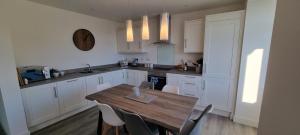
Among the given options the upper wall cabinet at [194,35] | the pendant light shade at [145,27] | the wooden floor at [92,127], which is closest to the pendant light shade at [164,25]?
the pendant light shade at [145,27]

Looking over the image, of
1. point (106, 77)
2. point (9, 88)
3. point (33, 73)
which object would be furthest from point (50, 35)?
point (106, 77)

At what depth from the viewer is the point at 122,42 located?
13.6ft

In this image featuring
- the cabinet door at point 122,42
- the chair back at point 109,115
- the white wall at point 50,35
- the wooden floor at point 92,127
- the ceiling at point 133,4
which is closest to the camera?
the chair back at point 109,115

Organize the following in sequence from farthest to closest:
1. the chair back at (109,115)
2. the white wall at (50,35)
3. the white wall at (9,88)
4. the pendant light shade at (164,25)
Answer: the white wall at (50,35) < the white wall at (9,88) < the pendant light shade at (164,25) < the chair back at (109,115)

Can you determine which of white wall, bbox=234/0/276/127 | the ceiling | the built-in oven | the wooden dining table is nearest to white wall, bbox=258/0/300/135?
the wooden dining table

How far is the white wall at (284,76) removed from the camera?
0.40 metres

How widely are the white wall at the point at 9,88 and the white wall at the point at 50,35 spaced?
535 millimetres

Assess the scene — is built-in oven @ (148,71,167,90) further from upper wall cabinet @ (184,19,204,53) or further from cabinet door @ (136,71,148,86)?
upper wall cabinet @ (184,19,204,53)

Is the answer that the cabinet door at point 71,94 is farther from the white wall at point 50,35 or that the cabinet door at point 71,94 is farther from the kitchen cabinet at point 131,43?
the kitchen cabinet at point 131,43

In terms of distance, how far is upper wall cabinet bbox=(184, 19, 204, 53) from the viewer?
9.28ft

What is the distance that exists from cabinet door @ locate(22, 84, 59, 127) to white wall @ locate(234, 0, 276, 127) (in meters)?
3.42

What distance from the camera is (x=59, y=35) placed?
2.86m

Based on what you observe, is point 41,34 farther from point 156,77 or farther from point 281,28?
point 281,28

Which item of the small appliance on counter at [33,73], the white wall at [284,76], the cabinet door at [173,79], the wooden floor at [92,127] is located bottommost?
the wooden floor at [92,127]
